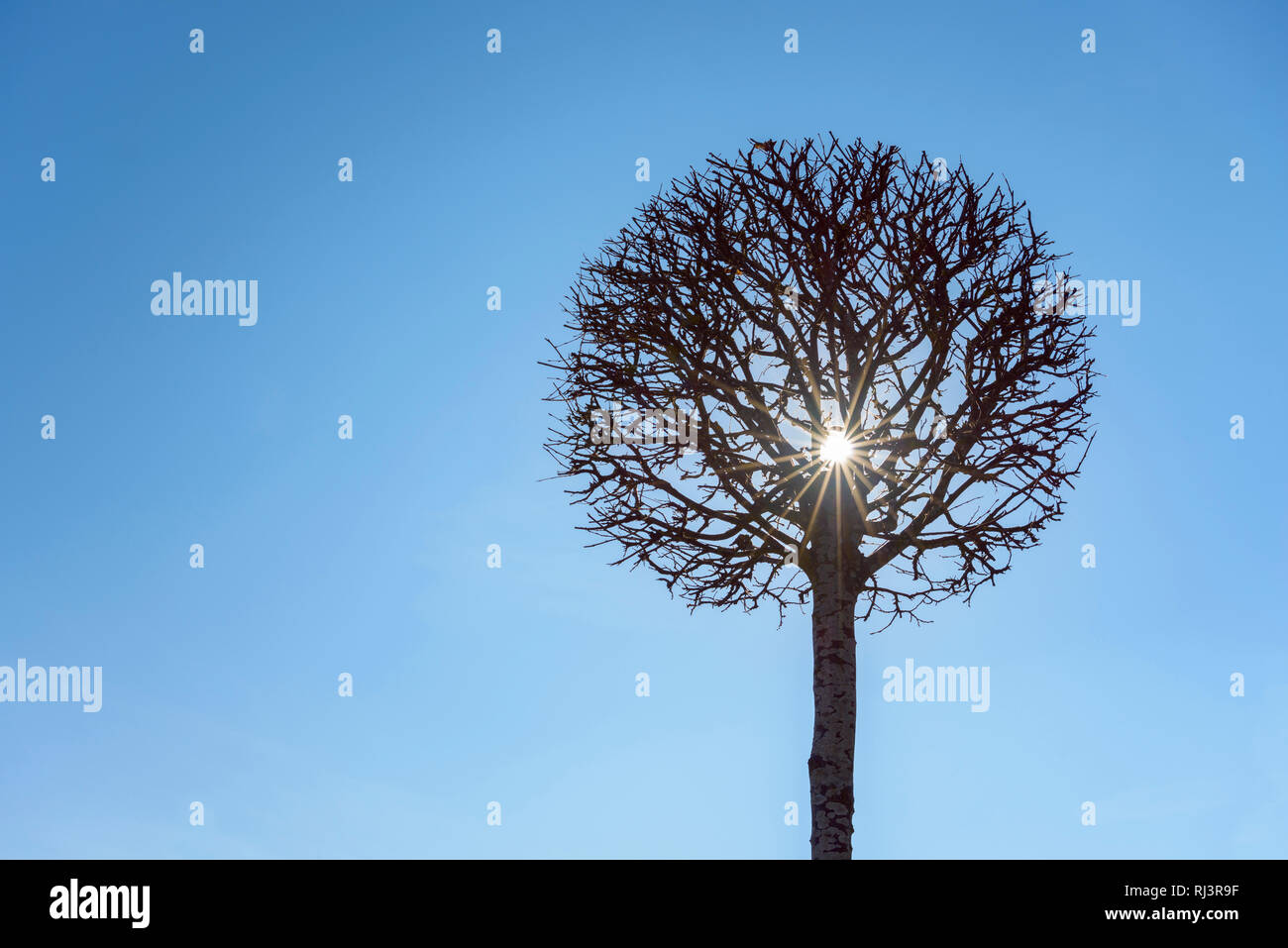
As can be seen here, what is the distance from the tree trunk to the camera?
29.9 feet

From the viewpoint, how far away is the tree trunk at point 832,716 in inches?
358

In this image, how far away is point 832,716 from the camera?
31.1ft
